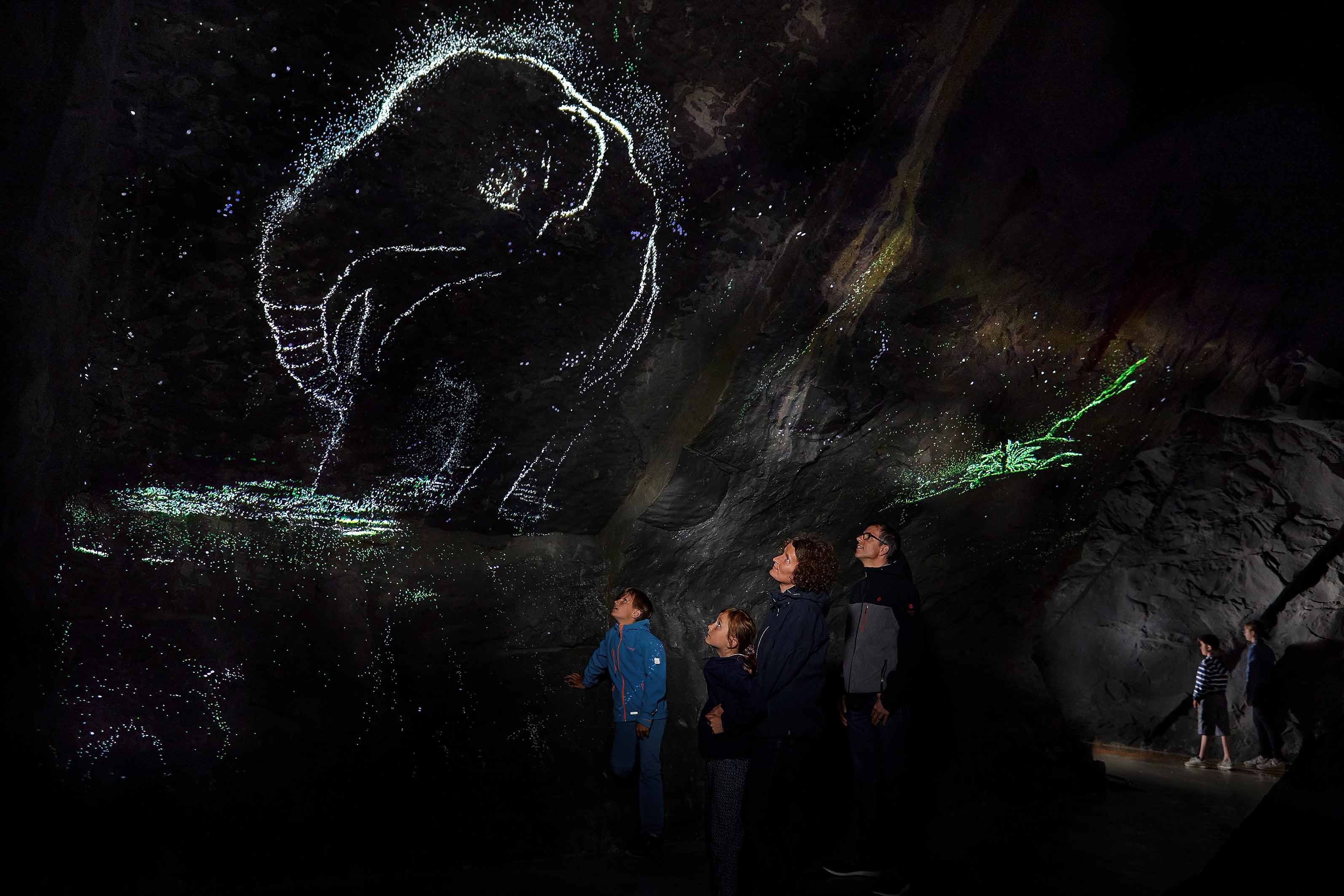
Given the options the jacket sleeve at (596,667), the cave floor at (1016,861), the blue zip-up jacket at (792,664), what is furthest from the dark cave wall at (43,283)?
the blue zip-up jacket at (792,664)

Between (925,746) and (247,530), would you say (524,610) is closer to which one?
(247,530)

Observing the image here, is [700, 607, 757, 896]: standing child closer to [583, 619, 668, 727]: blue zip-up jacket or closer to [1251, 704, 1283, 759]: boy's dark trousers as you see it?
[583, 619, 668, 727]: blue zip-up jacket

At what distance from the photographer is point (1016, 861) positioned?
12.9ft

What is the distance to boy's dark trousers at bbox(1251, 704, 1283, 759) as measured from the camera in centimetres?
694

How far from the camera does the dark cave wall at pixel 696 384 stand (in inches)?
126

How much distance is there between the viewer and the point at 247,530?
153 inches

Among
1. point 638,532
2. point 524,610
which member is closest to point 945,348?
point 638,532

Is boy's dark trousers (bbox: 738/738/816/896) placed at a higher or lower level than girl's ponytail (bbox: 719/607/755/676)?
lower

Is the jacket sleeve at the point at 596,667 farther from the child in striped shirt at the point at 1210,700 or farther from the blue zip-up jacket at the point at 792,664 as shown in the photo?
the child in striped shirt at the point at 1210,700

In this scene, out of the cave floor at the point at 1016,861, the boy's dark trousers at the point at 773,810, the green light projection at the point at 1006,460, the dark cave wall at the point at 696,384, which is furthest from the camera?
the green light projection at the point at 1006,460

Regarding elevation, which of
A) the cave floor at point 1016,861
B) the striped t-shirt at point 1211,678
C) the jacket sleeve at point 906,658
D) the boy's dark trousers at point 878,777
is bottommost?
the striped t-shirt at point 1211,678

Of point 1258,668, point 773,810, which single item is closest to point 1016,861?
point 773,810

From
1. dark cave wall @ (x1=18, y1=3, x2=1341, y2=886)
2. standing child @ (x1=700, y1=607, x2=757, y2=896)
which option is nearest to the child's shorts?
dark cave wall @ (x1=18, y1=3, x2=1341, y2=886)

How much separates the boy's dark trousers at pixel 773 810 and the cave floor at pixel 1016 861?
2.00 feet
